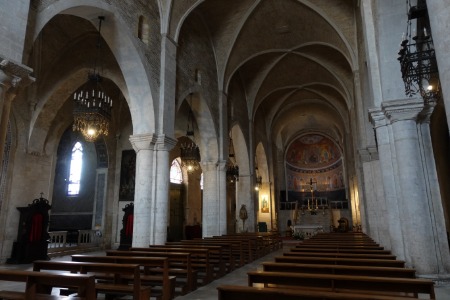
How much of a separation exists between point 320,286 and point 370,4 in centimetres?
817

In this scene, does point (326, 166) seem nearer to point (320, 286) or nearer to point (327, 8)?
point (327, 8)

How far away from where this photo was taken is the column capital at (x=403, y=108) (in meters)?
6.60

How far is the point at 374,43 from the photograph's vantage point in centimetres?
837

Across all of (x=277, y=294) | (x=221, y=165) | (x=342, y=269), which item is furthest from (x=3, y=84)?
(x=221, y=165)

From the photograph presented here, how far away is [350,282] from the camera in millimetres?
3264

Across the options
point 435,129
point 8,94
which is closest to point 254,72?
point 435,129

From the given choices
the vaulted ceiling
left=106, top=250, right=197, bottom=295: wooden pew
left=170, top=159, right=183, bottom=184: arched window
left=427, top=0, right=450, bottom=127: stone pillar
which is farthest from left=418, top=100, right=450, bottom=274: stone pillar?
→ left=170, top=159, right=183, bottom=184: arched window

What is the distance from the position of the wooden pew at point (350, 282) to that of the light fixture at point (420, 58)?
349 cm

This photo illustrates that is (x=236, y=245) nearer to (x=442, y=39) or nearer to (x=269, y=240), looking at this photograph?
(x=269, y=240)

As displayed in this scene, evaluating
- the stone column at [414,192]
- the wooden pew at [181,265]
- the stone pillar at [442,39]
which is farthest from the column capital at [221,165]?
the stone pillar at [442,39]

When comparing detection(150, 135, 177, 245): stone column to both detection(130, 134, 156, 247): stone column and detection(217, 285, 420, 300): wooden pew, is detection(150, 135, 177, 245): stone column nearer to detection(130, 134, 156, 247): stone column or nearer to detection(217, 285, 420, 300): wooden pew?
detection(130, 134, 156, 247): stone column

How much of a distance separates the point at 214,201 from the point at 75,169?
1022 centimetres

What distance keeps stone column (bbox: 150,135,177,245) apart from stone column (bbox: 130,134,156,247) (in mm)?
97

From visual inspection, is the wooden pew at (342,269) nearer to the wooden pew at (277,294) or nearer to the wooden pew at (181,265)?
the wooden pew at (277,294)
